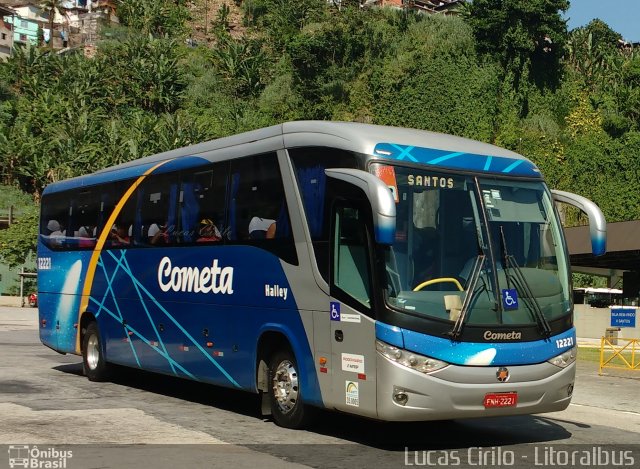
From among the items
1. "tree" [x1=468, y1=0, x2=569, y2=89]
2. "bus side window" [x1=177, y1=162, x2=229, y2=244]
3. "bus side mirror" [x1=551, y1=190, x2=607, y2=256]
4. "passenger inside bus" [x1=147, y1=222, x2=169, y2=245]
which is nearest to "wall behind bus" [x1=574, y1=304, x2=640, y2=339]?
"passenger inside bus" [x1=147, y1=222, x2=169, y2=245]

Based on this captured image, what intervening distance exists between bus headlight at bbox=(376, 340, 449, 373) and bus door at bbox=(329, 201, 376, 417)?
0.25 m

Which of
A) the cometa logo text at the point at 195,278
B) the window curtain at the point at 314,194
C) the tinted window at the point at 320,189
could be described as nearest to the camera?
the tinted window at the point at 320,189

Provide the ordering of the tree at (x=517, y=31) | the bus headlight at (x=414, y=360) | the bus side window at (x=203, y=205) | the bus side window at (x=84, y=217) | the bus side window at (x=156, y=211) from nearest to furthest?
the bus headlight at (x=414, y=360), the bus side window at (x=203, y=205), the bus side window at (x=156, y=211), the bus side window at (x=84, y=217), the tree at (x=517, y=31)

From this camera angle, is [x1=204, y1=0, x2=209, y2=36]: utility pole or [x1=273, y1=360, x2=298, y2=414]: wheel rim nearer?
[x1=273, y1=360, x2=298, y2=414]: wheel rim

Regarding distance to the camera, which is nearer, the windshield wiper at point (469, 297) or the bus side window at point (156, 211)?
the windshield wiper at point (469, 297)

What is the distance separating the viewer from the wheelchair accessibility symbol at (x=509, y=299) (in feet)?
30.9

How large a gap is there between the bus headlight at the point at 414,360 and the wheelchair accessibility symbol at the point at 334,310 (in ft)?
2.90

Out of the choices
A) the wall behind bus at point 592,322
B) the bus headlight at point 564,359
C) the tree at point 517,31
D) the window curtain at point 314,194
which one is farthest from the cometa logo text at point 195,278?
the tree at point 517,31

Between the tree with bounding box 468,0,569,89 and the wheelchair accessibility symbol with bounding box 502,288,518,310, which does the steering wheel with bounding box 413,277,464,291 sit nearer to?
the wheelchair accessibility symbol with bounding box 502,288,518,310

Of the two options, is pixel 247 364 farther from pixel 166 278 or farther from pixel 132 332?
pixel 132 332

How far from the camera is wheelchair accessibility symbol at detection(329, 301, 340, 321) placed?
9750 mm

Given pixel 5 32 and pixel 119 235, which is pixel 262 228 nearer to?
pixel 119 235

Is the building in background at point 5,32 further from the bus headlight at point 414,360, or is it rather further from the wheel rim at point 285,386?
the bus headlight at point 414,360

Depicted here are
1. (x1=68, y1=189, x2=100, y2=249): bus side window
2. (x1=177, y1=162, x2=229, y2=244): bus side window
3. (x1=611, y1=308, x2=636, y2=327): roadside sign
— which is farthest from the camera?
(x1=611, y1=308, x2=636, y2=327): roadside sign
